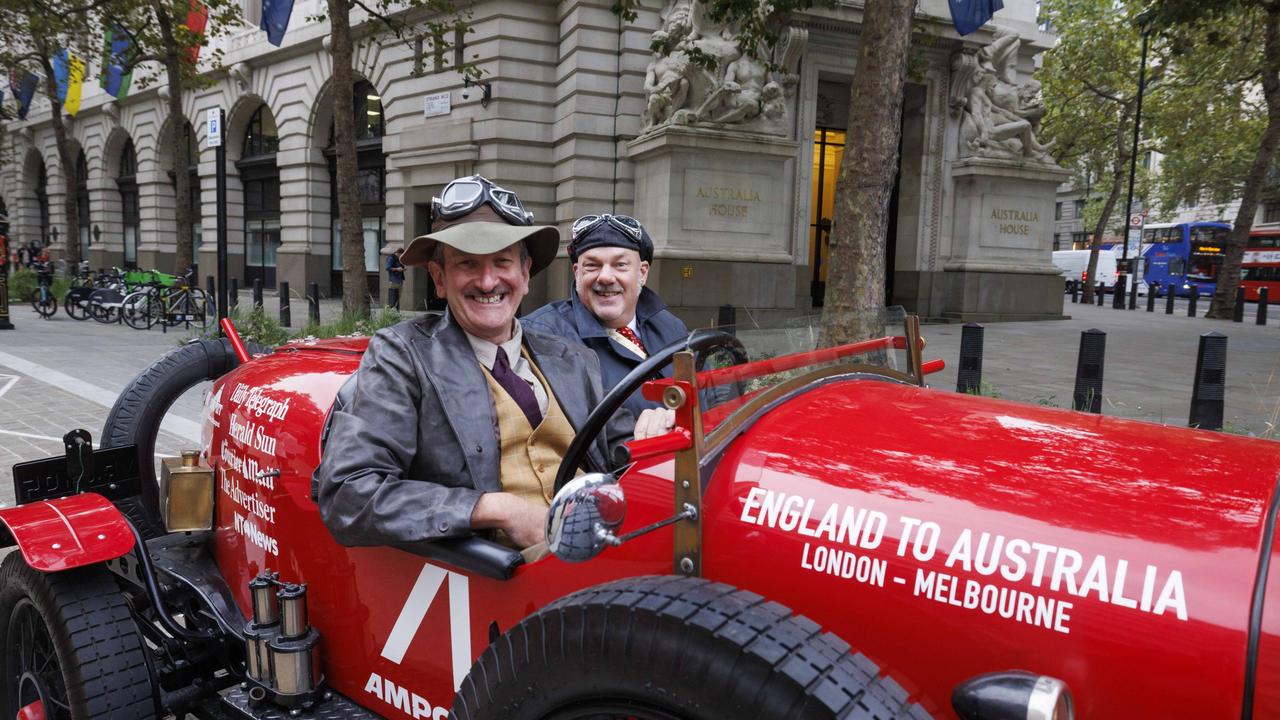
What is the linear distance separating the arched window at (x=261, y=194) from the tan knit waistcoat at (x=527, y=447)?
29814 mm

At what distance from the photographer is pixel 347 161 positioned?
1196cm

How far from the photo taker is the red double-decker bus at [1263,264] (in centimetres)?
3306

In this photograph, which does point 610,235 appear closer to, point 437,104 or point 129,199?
point 437,104

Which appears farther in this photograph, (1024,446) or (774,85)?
(774,85)

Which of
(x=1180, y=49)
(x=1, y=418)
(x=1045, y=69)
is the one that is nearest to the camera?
(x=1, y=418)

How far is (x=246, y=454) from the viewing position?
9.01 feet

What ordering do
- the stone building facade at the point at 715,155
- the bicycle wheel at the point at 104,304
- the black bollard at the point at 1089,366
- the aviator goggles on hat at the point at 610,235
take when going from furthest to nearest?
the bicycle wheel at the point at 104,304 < the stone building facade at the point at 715,155 < the black bollard at the point at 1089,366 < the aviator goggles on hat at the point at 610,235

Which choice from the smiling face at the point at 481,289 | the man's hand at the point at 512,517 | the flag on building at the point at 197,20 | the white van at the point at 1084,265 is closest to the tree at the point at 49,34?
the flag on building at the point at 197,20

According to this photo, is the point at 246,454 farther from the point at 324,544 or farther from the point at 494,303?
the point at 494,303

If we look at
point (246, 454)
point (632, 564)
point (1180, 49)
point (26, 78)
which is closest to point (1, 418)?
point (246, 454)

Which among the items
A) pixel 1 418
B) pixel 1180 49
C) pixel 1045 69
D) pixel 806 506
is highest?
pixel 1045 69

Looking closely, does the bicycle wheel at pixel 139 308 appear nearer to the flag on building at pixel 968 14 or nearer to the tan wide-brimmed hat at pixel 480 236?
the flag on building at pixel 968 14

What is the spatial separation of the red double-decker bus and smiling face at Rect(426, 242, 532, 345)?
38.9m

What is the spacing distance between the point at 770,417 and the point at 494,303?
88 cm
